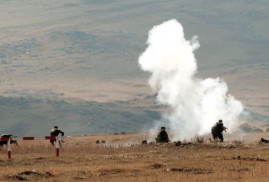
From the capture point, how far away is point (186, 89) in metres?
105

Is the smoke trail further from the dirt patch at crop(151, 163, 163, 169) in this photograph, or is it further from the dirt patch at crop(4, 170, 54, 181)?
the dirt patch at crop(4, 170, 54, 181)

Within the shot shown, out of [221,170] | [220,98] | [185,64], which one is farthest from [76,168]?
[185,64]

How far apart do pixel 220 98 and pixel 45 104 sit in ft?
387

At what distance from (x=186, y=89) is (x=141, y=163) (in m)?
68.9

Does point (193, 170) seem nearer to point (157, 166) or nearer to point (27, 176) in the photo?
point (157, 166)

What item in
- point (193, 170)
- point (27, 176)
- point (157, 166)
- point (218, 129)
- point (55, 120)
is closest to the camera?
point (27, 176)

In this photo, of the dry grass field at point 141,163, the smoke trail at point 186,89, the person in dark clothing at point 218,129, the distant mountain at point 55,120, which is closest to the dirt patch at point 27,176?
the dry grass field at point 141,163

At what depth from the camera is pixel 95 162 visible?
3703 centimetres

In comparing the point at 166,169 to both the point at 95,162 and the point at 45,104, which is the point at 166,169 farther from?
the point at 45,104

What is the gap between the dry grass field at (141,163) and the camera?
104 ft

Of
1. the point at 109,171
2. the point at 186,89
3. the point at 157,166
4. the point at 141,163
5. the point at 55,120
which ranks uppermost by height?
the point at 55,120

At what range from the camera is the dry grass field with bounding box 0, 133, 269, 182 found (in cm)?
3162

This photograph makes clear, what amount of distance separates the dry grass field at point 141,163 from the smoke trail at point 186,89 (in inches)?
970

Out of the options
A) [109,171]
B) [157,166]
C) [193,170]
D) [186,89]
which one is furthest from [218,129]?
[186,89]
